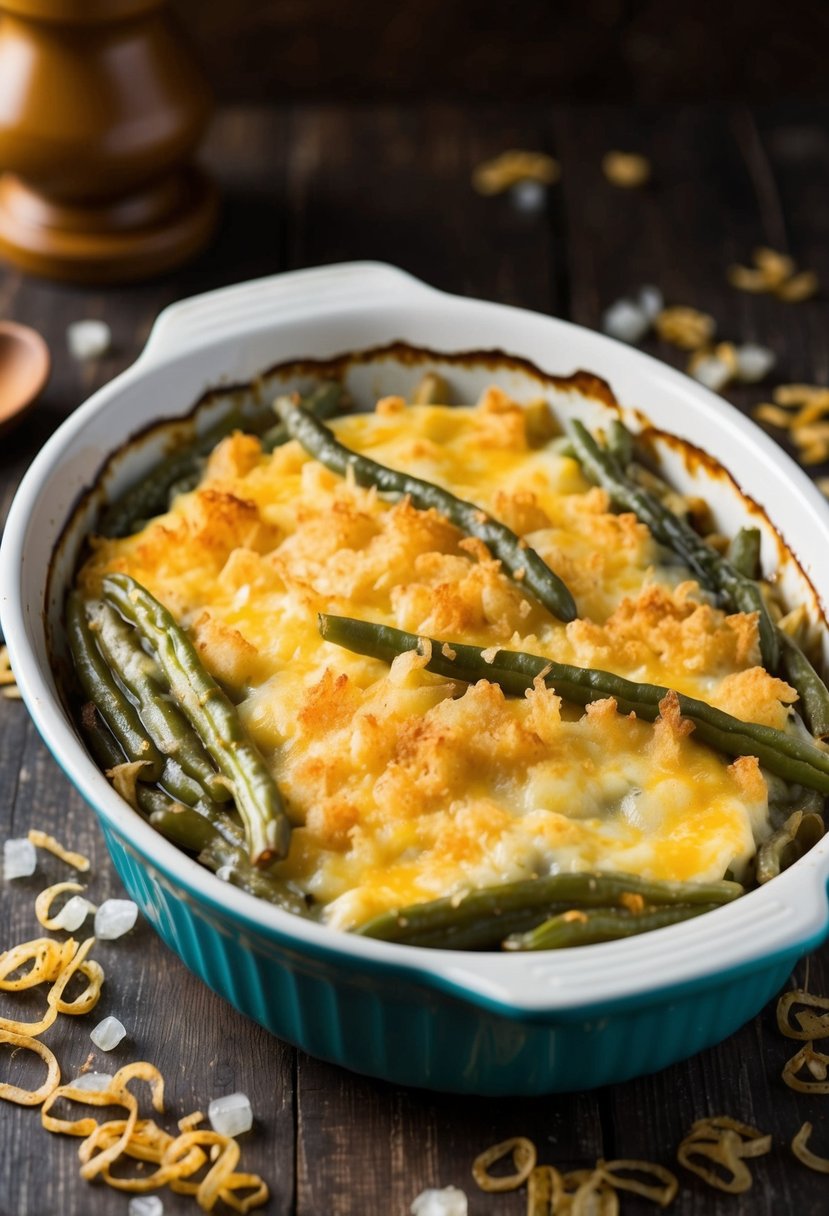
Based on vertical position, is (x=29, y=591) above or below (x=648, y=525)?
above

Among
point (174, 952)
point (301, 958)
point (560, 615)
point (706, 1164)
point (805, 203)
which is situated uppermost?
point (301, 958)

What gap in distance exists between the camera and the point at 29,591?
3.84m

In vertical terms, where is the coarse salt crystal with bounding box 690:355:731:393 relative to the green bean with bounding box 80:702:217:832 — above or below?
below

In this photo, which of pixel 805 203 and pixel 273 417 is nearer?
pixel 273 417

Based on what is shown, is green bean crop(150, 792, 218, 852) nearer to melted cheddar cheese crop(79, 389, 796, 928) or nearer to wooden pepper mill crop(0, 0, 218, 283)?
melted cheddar cheese crop(79, 389, 796, 928)

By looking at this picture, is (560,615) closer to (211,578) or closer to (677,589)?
(677,589)

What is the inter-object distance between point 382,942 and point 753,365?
137 inches

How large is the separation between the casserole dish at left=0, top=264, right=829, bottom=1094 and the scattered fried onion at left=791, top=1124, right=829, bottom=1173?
0.29 m

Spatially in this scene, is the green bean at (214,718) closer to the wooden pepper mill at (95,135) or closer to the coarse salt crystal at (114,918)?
the coarse salt crystal at (114,918)

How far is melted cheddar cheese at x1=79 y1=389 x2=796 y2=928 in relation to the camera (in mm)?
3242

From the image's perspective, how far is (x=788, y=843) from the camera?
3408 millimetres

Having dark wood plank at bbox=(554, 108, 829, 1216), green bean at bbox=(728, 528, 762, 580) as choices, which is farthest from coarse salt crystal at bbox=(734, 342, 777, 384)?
green bean at bbox=(728, 528, 762, 580)

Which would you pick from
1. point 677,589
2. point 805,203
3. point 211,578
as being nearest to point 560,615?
point 677,589

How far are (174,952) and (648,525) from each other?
1699 mm
